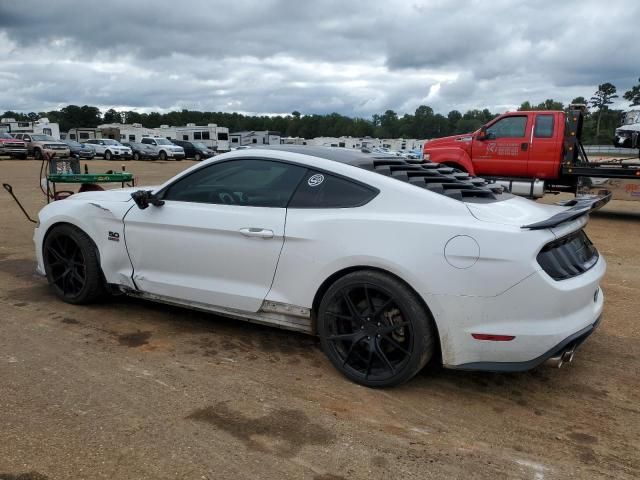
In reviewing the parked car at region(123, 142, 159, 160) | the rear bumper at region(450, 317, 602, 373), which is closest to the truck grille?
the rear bumper at region(450, 317, 602, 373)

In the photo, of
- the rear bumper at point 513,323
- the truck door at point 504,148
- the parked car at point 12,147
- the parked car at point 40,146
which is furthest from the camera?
the parked car at point 40,146

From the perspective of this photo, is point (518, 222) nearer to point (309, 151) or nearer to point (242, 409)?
point (309, 151)

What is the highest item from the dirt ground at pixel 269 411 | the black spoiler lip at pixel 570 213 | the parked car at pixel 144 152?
the black spoiler lip at pixel 570 213

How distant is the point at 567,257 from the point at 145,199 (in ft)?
9.74

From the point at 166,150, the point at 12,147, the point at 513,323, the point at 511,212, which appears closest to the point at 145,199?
the point at 511,212

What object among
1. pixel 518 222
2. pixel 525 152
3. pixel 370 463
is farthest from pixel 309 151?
pixel 525 152

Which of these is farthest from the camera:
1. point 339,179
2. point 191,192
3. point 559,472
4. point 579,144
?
point 579,144

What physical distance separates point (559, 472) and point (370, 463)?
87 cm

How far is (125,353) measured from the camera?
370 cm

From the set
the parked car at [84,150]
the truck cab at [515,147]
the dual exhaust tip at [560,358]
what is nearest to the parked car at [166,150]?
the parked car at [84,150]

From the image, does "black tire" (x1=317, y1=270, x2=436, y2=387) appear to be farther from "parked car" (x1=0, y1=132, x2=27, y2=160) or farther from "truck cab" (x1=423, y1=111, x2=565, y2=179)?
"parked car" (x1=0, y1=132, x2=27, y2=160)

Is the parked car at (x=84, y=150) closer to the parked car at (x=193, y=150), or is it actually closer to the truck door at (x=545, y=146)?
the parked car at (x=193, y=150)

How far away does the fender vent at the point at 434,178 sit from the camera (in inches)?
131

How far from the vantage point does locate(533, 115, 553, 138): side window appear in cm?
1113
